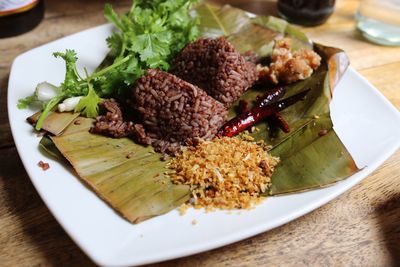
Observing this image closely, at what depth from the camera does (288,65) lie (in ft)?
9.95

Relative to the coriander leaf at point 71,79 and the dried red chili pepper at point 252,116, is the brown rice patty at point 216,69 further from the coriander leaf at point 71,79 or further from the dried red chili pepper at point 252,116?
the coriander leaf at point 71,79

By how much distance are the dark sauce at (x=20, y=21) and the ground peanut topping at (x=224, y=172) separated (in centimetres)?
220

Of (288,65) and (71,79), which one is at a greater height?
(71,79)

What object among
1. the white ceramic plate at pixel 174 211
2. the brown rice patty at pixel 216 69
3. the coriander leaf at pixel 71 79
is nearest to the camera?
the white ceramic plate at pixel 174 211

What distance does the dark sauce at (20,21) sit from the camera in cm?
379

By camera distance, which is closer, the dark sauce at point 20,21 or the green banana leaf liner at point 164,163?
the green banana leaf liner at point 164,163

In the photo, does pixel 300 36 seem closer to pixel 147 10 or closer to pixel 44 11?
pixel 147 10

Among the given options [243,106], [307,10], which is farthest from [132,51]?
[307,10]

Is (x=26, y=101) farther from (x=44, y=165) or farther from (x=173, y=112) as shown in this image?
(x=173, y=112)

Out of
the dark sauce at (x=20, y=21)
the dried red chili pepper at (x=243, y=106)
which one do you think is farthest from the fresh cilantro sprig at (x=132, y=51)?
the dark sauce at (x=20, y=21)

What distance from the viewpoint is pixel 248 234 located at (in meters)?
1.99

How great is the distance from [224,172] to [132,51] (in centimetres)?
115

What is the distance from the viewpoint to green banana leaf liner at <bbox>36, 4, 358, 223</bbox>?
2.21 meters

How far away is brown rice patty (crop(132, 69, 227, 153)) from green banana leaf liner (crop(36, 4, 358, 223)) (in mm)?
127
